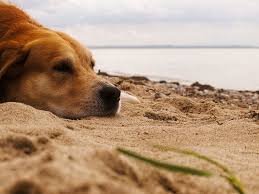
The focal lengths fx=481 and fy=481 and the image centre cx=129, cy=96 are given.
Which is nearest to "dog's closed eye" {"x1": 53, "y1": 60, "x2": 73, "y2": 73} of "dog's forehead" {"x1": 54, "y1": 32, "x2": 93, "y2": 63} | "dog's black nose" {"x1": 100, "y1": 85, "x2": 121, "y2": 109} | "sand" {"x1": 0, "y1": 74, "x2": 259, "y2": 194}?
"dog's forehead" {"x1": 54, "y1": 32, "x2": 93, "y2": 63}

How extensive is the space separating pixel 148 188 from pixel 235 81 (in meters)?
16.6

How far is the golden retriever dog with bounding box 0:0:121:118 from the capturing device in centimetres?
397

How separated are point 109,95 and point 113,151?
2.47 m

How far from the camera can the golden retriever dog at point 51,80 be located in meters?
3.97

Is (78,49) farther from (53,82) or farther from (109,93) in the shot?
(109,93)

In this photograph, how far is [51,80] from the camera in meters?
4.09

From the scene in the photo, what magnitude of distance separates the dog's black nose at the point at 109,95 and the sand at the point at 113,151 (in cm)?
13

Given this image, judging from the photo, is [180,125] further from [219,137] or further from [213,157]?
[213,157]

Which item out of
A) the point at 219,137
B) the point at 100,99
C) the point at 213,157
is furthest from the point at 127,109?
the point at 213,157

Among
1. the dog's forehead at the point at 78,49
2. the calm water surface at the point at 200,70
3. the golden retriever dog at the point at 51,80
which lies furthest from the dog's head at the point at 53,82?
the calm water surface at the point at 200,70

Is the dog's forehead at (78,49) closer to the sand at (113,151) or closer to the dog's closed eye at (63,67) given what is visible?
the dog's closed eye at (63,67)

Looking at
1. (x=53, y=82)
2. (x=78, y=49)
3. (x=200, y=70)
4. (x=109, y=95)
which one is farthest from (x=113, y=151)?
(x=200, y=70)

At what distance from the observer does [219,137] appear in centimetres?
337

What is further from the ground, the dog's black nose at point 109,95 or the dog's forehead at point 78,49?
the dog's forehead at point 78,49
